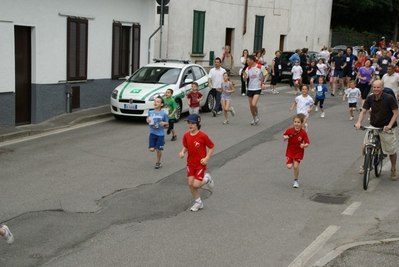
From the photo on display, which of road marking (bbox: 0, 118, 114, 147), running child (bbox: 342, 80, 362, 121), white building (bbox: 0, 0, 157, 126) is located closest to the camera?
road marking (bbox: 0, 118, 114, 147)

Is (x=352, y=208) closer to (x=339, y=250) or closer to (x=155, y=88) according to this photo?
(x=339, y=250)

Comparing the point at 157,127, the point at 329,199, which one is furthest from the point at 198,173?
the point at 157,127

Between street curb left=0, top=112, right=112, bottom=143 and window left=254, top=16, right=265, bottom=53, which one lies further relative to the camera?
window left=254, top=16, right=265, bottom=53

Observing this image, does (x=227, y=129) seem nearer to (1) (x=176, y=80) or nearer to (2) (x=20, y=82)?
(1) (x=176, y=80)

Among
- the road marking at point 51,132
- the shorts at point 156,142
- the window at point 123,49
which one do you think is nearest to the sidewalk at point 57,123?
the road marking at point 51,132

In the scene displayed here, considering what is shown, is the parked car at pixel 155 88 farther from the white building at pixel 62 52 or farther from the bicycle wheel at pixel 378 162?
the bicycle wheel at pixel 378 162

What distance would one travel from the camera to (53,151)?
1291 cm

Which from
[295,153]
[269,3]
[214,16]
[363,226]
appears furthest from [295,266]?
[269,3]

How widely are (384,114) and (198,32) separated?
20058 mm

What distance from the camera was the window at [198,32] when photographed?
29.5 meters

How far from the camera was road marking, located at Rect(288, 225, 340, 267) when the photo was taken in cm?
702

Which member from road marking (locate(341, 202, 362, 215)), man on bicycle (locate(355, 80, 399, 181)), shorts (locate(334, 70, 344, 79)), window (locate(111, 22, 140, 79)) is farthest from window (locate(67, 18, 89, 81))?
shorts (locate(334, 70, 344, 79))

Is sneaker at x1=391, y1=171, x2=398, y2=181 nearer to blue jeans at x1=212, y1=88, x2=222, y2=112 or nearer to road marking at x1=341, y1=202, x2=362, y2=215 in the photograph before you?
road marking at x1=341, y1=202, x2=362, y2=215

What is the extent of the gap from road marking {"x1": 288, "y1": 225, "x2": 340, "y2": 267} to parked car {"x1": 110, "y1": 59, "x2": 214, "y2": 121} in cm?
920
